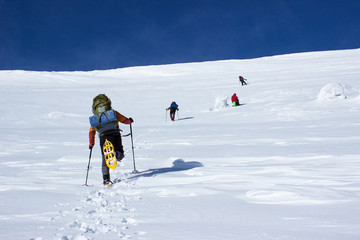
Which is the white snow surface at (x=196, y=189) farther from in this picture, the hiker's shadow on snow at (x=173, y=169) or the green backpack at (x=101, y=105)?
the green backpack at (x=101, y=105)

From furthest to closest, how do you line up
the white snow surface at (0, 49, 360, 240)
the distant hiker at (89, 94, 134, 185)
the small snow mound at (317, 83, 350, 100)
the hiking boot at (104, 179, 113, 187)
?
the small snow mound at (317, 83, 350, 100)
the distant hiker at (89, 94, 134, 185)
the hiking boot at (104, 179, 113, 187)
the white snow surface at (0, 49, 360, 240)

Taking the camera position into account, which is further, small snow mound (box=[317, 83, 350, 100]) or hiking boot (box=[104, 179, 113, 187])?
small snow mound (box=[317, 83, 350, 100])

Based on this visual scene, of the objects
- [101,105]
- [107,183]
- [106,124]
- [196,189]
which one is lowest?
[196,189]

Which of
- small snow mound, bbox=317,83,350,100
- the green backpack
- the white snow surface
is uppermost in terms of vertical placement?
small snow mound, bbox=317,83,350,100

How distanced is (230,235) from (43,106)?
22.1 meters

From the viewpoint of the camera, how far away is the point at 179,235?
226cm

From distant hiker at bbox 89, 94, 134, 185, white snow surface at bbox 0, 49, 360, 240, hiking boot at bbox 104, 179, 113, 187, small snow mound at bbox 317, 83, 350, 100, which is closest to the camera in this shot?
white snow surface at bbox 0, 49, 360, 240

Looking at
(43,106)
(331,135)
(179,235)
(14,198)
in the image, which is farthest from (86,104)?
(179,235)

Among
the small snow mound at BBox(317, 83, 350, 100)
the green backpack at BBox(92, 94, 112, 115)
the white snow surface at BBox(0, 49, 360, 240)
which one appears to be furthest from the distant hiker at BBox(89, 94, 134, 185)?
the small snow mound at BBox(317, 83, 350, 100)

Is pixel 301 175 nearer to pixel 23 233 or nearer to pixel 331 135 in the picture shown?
pixel 23 233

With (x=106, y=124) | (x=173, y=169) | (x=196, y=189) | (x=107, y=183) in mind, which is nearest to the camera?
(x=196, y=189)

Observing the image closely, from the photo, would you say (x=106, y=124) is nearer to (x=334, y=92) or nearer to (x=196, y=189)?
(x=196, y=189)

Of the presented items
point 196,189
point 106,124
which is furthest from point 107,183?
point 196,189

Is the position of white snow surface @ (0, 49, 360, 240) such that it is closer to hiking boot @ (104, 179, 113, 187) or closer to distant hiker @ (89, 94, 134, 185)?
hiking boot @ (104, 179, 113, 187)
